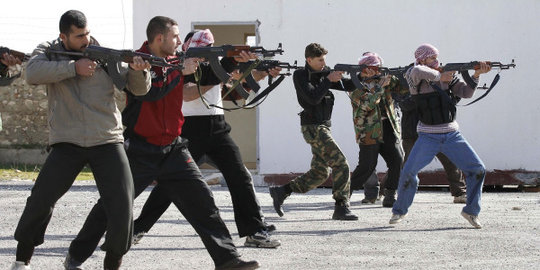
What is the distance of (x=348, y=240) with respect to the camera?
7652mm

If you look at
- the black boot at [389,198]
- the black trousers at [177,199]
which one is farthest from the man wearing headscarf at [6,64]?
the black boot at [389,198]

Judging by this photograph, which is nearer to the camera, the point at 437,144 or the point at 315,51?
the point at 437,144

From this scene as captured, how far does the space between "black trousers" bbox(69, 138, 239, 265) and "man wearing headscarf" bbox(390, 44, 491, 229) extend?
302 centimetres

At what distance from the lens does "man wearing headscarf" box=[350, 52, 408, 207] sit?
411 inches

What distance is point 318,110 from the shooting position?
8.90 m

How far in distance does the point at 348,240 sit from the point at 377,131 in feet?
9.83

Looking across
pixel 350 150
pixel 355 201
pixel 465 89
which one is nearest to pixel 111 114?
pixel 465 89

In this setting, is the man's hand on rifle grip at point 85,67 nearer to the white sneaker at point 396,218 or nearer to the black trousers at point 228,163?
the black trousers at point 228,163

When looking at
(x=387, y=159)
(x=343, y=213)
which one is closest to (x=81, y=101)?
(x=343, y=213)

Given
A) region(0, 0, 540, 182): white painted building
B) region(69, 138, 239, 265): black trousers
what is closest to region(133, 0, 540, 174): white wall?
region(0, 0, 540, 182): white painted building

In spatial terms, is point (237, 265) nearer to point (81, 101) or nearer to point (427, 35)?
point (81, 101)

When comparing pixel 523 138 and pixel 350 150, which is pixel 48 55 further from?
pixel 523 138

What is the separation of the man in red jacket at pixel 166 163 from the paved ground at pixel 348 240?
0.58m

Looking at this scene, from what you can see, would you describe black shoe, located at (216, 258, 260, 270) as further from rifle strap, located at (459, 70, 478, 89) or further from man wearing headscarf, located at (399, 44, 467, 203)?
man wearing headscarf, located at (399, 44, 467, 203)
